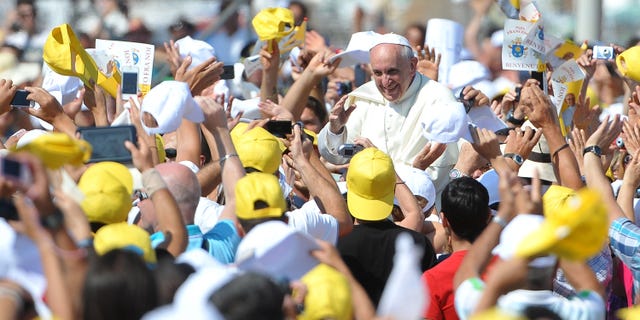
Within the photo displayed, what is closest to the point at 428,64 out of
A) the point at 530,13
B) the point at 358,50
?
the point at 358,50

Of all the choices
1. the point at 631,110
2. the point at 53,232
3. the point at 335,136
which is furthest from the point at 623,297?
the point at 53,232

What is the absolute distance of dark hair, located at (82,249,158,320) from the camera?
12.3 feet

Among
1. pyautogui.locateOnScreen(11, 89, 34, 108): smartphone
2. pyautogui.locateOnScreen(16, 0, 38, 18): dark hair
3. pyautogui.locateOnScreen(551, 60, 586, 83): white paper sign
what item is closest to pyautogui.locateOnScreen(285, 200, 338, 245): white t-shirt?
pyautogui.locateOnScreen(11, 89, 34, 108): smartphone

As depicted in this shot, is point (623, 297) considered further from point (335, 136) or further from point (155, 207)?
point (155, 207)

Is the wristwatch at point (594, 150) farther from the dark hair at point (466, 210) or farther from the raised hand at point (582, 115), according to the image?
the raised hand at point (582, 115)

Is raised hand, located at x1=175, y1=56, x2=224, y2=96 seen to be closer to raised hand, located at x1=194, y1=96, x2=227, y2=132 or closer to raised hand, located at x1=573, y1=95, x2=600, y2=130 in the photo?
raised hand, located at x1=194, y1=96, x2=227, y2=132

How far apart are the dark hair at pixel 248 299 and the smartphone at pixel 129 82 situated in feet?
12.0

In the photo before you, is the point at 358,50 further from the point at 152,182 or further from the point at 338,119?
the point at 152,182

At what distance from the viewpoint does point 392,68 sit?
26.3ft

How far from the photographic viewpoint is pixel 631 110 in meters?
7.46

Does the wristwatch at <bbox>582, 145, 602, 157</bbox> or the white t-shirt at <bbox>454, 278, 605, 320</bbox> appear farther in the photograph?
the wristwatch at <bbox>582, 145, 602, 157</bbox>

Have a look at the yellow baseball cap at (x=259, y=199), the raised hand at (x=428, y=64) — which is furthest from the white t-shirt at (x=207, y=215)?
the raised hand at (x=428, y=64)

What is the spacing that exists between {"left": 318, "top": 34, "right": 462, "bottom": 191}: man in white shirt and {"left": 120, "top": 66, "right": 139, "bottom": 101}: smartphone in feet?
4.04

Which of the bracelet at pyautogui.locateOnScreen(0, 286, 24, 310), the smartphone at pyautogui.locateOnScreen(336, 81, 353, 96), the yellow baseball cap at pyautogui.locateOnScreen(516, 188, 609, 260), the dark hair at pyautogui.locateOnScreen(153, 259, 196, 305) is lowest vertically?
the smartphone at pyautogui.locateOnScreen(336, 81, 353, 96)
